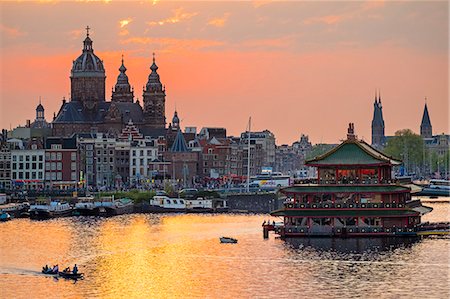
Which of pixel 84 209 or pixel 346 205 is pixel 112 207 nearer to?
pixel 84 209

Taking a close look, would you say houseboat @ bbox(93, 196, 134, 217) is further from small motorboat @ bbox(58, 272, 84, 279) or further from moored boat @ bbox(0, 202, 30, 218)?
small motorboat @ bbox(58, 272, 84, 279)

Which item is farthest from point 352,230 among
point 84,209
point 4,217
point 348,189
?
point 84,209

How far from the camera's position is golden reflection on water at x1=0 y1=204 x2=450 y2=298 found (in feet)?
299

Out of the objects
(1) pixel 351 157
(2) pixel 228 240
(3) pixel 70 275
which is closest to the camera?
(3) pixel 70 275

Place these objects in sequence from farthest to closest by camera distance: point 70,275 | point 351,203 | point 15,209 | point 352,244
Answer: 1. point 15,209
2. point 351,203
3. point 352,244
4. point 70,275

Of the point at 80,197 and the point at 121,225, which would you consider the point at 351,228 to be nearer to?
the point at 121,225

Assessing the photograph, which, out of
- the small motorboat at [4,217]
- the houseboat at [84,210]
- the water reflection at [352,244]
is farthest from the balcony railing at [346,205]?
the houseboat at [84,210]

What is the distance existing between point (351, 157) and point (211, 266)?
2526 centimetres

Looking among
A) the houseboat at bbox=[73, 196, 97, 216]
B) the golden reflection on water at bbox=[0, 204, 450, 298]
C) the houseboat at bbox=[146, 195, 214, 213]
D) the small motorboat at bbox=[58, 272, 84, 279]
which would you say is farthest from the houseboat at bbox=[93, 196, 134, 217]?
the small motorboat at bbox=[58, 272, 84, 279]

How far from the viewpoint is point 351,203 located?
4761 inches

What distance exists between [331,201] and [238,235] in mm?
13178

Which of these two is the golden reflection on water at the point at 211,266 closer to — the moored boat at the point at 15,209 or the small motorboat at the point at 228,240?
the small motorboat at the point at 228,240

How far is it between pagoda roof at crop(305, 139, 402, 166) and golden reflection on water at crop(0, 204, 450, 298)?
821 cm

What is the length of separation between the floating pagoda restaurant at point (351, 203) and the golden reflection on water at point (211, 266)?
257 centimetres
